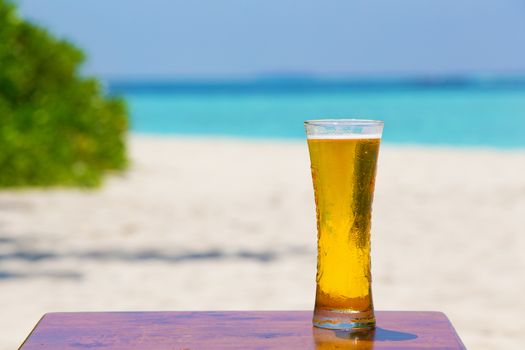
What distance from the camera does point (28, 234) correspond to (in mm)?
7359

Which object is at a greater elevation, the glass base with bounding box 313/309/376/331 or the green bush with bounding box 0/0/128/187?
the green bush with bounding box 0/0/128/187

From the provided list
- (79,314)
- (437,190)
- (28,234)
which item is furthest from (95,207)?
(79,314)

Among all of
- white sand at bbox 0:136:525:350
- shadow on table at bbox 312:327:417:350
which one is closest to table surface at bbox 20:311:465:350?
shadow on table at bbox 312:327:417:350

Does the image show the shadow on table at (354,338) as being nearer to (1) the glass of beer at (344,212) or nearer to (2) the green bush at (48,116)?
(1) the glass of beer at (344,212)

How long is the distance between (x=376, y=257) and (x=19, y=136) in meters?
4.45

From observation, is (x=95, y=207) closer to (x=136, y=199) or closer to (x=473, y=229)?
(x=136, y=199)

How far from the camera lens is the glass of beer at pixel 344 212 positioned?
1.77 metres

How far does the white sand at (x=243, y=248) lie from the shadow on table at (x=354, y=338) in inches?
103

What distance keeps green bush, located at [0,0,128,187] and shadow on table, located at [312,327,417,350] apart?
7.89 metres

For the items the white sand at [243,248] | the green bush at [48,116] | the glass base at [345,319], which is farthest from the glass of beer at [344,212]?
the green bush at [48,116]

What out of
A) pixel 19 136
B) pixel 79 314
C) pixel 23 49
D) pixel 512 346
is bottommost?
pixel 512 346

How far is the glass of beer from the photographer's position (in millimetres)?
1767

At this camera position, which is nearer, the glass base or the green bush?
the glass base

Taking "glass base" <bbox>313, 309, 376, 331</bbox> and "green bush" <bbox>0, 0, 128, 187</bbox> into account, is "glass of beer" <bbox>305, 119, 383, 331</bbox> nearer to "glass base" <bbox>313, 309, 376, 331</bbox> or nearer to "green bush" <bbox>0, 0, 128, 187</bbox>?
"glass base" <bbox>313, 309, 376, 331</bbox>
